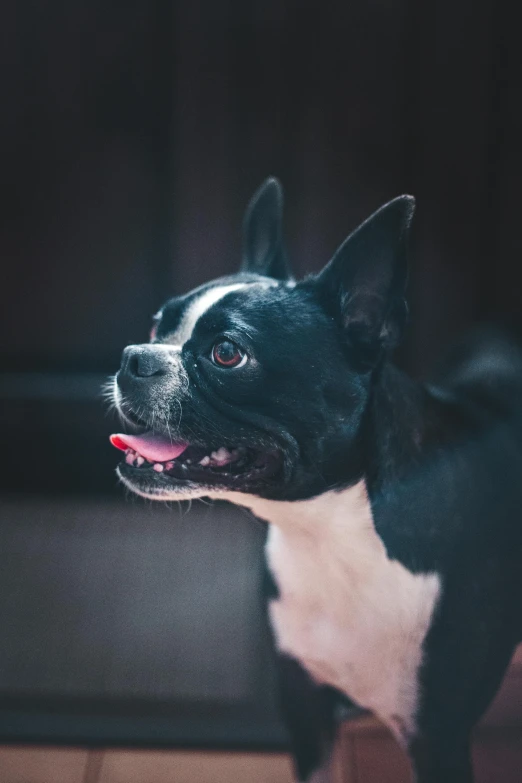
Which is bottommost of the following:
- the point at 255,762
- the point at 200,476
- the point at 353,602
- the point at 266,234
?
the point at 255,762

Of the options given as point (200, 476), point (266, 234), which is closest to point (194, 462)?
point (200, 476)

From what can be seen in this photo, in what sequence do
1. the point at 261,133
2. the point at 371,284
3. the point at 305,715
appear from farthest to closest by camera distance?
the point at 261,133 < the point at 305,715 < the point at 371,284

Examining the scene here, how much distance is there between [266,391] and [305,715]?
29cm

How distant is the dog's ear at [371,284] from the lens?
0.48m

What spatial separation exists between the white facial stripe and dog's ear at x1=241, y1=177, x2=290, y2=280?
7cm

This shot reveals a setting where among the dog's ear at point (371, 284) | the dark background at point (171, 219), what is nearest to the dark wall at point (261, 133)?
the dark background at point (171, 219)

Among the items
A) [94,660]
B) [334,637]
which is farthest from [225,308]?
[94,660]

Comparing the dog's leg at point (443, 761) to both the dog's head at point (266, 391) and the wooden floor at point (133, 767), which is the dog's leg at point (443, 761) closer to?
the wooden floor at point (133, 767)

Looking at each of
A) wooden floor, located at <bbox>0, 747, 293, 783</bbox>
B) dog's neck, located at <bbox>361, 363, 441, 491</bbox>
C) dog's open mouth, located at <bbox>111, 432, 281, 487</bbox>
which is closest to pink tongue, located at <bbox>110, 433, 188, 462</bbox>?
dog's open mouth, located at <bbox>111, 432, 281, 487</bbox>

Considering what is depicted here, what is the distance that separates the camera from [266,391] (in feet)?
1.69

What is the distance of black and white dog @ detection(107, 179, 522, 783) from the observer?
513 mm

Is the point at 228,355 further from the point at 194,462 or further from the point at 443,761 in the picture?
the point at 443,761

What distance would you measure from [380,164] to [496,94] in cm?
13

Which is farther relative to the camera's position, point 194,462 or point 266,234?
point 266,234
